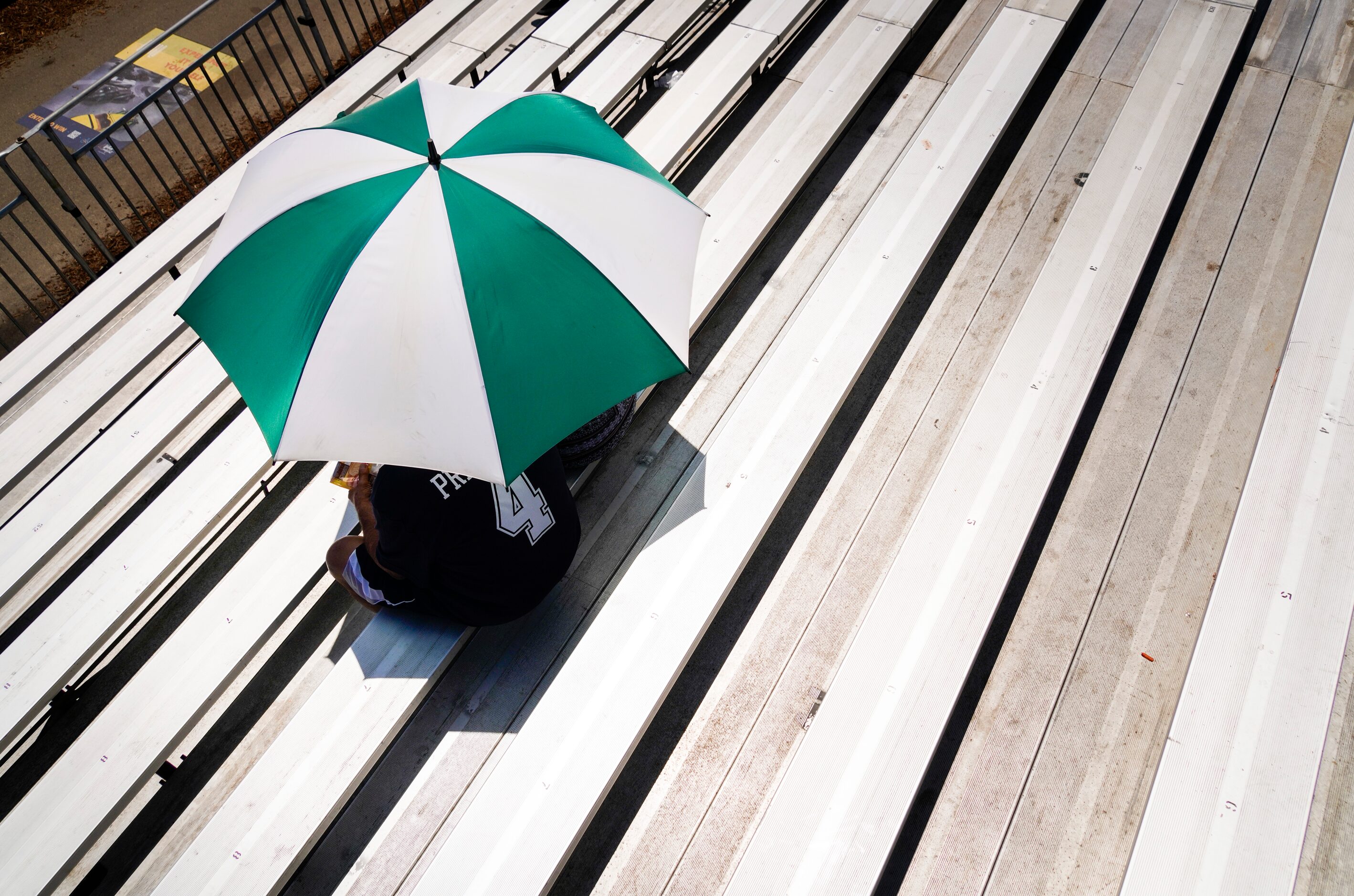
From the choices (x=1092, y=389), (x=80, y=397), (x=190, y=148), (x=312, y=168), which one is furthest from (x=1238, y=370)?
(x=190, y=148)

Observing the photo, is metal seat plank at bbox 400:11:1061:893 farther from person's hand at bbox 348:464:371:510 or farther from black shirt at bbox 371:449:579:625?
person's hand at bbox 348:464:371:510

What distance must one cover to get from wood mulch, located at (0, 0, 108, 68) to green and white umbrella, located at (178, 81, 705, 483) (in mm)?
6606

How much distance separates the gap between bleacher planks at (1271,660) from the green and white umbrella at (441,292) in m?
1.88

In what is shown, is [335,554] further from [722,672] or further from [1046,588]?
[1046,588]

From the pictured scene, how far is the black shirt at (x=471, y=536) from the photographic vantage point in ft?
7.06

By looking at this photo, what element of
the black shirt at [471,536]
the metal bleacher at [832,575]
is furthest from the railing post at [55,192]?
the black shirt at [471,536]

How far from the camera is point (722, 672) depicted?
264cm

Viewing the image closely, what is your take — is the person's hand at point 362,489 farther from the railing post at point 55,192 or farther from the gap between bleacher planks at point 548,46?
the railing post at point 55,192

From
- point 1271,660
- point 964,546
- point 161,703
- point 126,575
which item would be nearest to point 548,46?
point 126,575

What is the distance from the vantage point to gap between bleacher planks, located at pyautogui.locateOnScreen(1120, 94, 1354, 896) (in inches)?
86.5

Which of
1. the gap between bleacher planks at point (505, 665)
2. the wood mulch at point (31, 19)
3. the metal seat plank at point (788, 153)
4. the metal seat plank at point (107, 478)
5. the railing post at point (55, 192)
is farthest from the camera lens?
the wood mulch at point (31, 19)

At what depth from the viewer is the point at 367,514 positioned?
7.85 ft

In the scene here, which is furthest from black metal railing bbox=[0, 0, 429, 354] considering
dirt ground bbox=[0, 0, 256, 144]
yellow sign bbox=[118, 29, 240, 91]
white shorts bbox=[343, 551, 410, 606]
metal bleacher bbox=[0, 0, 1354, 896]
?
white shorts bbox=[343, 551, 410, 606]

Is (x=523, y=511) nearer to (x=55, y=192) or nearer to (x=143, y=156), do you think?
(x=55, y=192)
